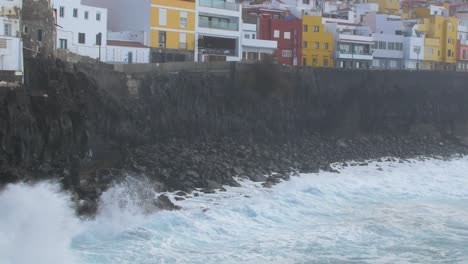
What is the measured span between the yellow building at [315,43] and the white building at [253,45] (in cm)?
505

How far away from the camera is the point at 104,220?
19.4 m

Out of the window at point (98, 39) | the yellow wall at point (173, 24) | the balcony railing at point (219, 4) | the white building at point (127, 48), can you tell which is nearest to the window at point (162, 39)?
the yellow wall at point (173, 24)

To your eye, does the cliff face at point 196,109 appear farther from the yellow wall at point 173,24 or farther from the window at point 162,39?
the yellow wall at point 173,24

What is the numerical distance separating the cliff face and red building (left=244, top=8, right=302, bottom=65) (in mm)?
8518

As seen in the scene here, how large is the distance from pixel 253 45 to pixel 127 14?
864cm

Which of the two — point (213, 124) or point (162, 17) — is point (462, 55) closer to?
point (162, 17)

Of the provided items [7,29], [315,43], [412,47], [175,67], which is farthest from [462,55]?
[7,29]

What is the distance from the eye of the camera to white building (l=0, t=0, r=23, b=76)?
2206 cm

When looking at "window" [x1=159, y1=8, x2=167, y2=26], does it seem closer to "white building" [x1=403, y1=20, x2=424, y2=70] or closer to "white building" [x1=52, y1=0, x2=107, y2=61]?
"white building" [x1=52, y1=0, x2=107, y2=61]

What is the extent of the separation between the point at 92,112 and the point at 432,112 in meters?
22.2

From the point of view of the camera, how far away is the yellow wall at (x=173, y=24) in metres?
36.8

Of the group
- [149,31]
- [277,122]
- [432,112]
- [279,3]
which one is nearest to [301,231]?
[277,122]

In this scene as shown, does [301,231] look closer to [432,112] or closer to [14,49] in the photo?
[14,49]

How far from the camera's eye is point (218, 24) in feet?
133
